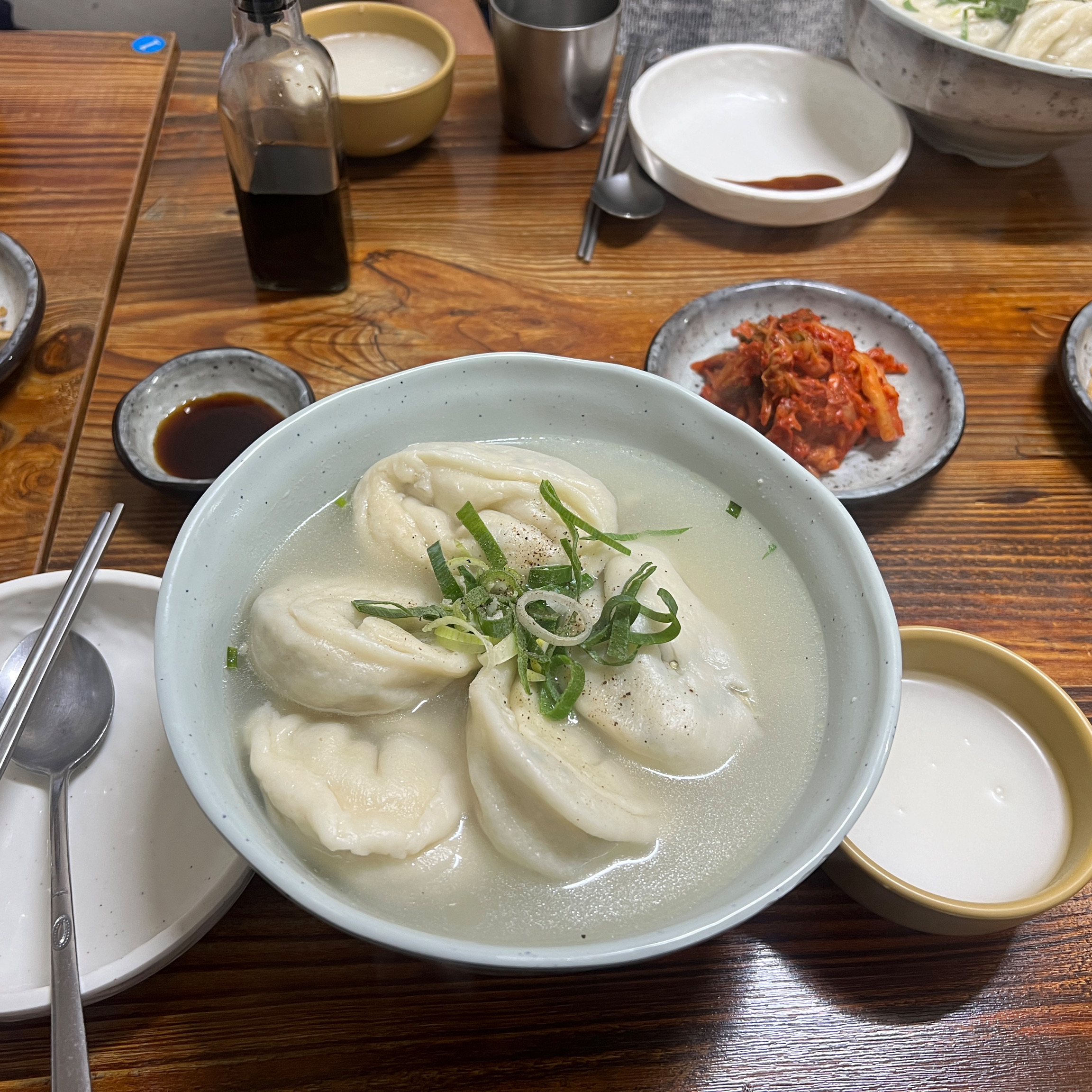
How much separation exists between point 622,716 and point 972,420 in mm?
1375

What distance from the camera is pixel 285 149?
6.41 feet

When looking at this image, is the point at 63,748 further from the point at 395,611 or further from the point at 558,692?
the point at 558,692

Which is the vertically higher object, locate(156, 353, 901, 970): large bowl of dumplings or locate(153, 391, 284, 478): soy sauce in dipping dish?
locate(156, 353, 901, 970): large bowl of dumplings

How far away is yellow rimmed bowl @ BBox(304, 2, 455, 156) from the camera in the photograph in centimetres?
232

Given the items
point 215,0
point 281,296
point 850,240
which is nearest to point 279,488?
point 281,296

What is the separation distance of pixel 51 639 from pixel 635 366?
1.43 metres

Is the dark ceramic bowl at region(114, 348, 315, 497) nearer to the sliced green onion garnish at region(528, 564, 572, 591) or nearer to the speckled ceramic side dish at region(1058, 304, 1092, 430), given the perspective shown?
the sliced green onion garnish at region(528, 564, 572, 591)

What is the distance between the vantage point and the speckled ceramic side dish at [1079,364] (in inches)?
76.5

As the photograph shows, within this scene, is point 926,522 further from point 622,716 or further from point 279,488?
point 279,488

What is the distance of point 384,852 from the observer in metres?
1.09

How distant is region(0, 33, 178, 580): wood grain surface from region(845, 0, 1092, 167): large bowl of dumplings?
2.17 meters

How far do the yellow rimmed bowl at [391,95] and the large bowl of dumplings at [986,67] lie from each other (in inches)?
48.9

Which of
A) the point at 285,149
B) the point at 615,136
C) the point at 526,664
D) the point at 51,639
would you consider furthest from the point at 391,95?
the point at 526,664

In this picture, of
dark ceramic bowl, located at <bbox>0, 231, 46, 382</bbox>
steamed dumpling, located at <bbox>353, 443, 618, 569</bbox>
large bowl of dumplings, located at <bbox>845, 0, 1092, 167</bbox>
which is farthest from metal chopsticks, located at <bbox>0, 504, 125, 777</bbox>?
large bowl of dumplings, located at <bbox>845, 0, 1092, 167</bbox>
